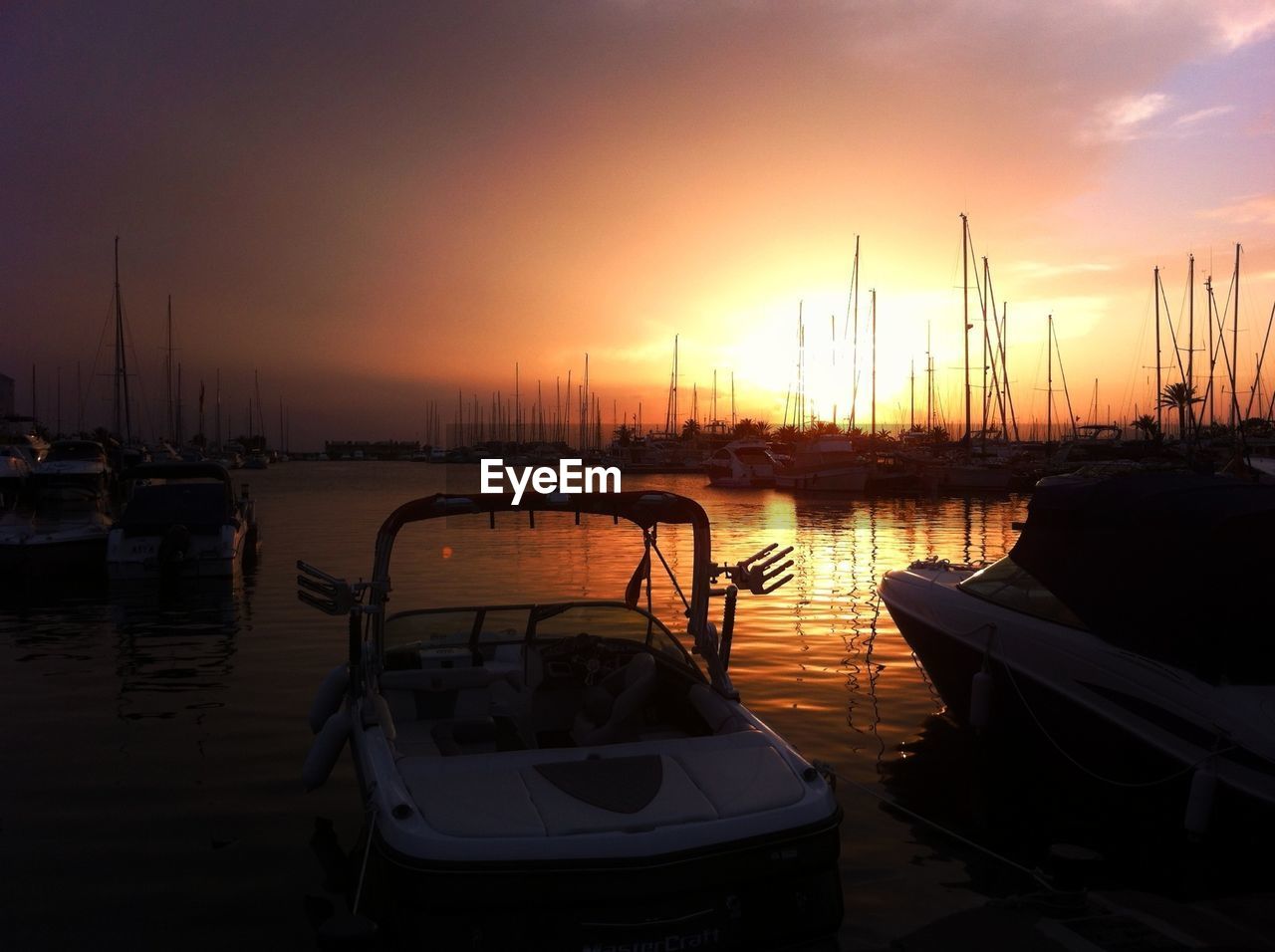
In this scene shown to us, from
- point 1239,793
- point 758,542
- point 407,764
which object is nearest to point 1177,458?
point 758,542

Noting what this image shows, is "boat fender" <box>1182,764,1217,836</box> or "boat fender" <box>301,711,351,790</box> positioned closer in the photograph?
"boat fender" <box>1182,764,1217,836</box>

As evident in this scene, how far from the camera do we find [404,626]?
342 inches

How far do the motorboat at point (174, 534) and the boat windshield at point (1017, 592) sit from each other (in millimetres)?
16663

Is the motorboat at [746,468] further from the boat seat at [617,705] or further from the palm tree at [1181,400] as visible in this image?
the boat seat at [617,705]

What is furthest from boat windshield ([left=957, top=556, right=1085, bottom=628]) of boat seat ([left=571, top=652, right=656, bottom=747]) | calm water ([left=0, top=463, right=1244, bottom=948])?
boat seat ([left=571, top=652, right=656, bottom=747])

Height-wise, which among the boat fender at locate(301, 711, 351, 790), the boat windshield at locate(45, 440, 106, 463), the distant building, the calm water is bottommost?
the calm water

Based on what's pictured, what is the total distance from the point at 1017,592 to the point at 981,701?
1.16 m

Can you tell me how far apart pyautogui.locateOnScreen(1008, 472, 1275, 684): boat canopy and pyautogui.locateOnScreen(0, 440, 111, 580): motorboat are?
20.6 m

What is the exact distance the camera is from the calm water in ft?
22.4

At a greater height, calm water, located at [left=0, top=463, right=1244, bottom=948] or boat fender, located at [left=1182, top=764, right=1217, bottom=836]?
boat fender, located at [left=1182, top=764, right=1217, bottom=836]

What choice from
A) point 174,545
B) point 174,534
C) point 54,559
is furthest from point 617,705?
point 54,559

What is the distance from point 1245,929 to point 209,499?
71.6 feet

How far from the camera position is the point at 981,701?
366 inches

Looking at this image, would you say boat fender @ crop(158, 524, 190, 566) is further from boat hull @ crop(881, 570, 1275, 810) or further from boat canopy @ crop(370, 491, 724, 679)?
A: boat hull @ crop(881, 570, 1275, 810)
